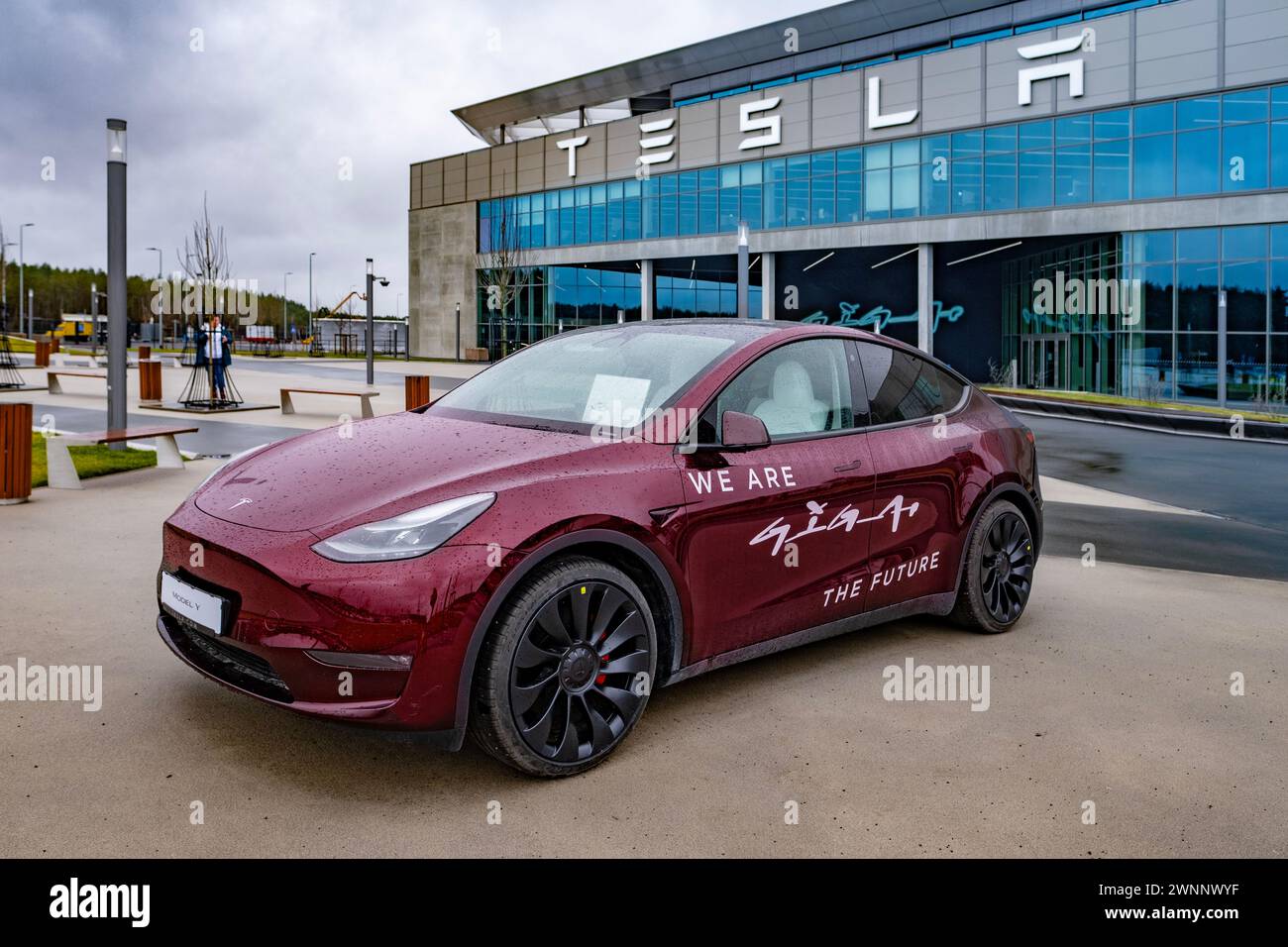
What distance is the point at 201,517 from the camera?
3.81 meters

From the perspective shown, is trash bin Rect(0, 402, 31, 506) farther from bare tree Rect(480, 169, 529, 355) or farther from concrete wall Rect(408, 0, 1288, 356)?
bare tree Rect(480, 169, 529, 355)

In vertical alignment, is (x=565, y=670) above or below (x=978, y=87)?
below

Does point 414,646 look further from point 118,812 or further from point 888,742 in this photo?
point 888,742

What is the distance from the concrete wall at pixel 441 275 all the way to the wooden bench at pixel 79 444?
167 feet

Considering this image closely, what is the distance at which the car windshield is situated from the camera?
429 centimetres

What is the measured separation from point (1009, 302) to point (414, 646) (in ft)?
149

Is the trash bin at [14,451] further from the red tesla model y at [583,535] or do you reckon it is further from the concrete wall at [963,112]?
the concrete wall at [963,112]

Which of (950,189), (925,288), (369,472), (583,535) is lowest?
(583,535)

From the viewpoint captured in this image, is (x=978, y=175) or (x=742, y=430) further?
(x=978, y=175)

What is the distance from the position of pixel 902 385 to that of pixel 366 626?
312 centimetres

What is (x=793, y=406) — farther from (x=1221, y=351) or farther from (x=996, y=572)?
(x=1221, y=351)

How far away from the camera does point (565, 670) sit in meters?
3.54

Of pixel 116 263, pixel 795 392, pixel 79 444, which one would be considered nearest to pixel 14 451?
pixel 79 444

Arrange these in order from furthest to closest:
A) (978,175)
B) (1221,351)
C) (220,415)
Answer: (978,175), (1221,351), (220,415)
